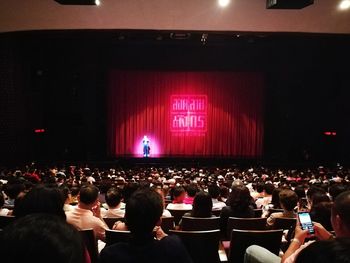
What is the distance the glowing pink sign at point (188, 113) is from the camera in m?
19.9

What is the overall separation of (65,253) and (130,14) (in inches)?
423

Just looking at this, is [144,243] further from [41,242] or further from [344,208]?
[41,242]

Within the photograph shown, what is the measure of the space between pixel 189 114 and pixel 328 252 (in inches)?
746

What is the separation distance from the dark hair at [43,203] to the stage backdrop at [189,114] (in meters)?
17.3

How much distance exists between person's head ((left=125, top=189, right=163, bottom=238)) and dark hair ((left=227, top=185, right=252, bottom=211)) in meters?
2.54

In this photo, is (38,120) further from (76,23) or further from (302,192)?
(302,192)

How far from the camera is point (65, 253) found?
37.4 inches

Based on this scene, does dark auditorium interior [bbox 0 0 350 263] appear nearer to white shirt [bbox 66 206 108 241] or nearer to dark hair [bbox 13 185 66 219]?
white shirt [bbox 66 206 108 241]

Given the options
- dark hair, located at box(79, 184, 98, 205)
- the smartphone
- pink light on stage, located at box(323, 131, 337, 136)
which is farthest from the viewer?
pink light on stage, located at box(323, 131, 337, 136)

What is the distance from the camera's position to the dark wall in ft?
57.1

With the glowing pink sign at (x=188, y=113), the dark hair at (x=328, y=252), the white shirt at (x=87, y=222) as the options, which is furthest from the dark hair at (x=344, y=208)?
the glowing pink sign at (x=188, y=113)

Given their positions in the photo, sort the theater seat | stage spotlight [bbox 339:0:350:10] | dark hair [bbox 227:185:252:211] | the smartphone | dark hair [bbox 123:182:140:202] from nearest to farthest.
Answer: the smartphone, the theater seat, dark hair [bbox 227:185:252:211], dark hair [bbox 123:182:140:202], stage spotlight [bbox 339:0:350:10]

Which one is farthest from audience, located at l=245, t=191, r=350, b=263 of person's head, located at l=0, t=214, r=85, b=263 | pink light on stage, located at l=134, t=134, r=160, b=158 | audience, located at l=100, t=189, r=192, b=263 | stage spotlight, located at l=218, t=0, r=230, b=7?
pink light on stage, located at l=134, t=134, r=160, b=158

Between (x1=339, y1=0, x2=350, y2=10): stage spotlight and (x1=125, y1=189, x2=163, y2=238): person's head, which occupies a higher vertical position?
(x1=339, y1=0, x2=350, y2=10): stage spotlight
